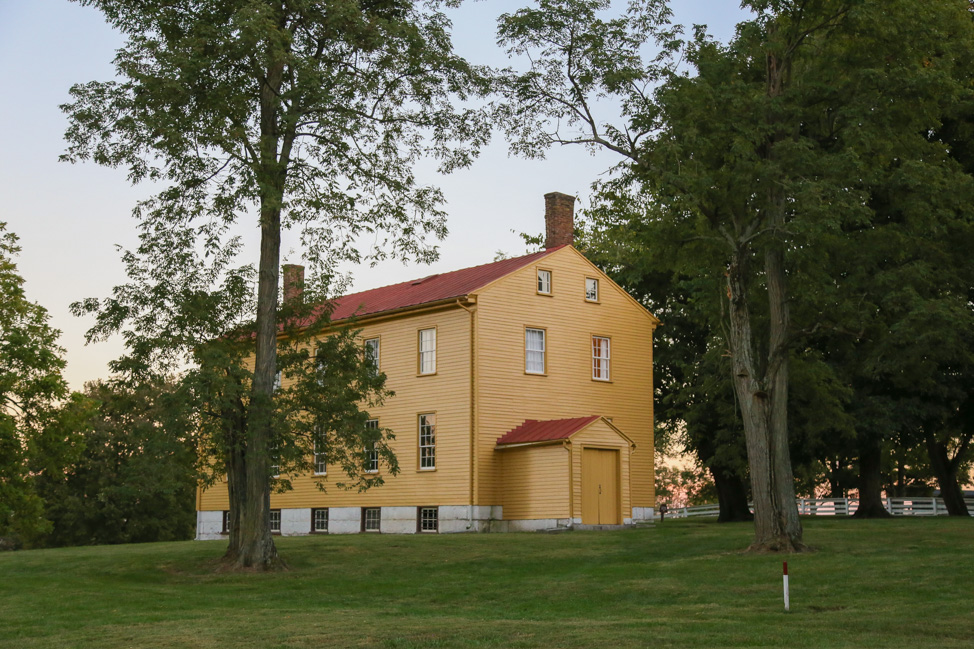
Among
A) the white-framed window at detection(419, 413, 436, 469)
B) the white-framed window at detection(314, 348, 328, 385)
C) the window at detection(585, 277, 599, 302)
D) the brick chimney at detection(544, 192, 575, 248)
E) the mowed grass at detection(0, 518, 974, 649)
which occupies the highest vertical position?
the brick chimney at detection(544, 192, 575, 248)

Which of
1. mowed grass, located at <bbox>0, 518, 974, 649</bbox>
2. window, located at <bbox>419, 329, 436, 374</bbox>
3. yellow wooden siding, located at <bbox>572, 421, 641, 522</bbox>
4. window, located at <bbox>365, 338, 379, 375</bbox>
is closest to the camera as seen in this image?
mowed grass, located at <bbox>0, 518, 974, 649</bbox>

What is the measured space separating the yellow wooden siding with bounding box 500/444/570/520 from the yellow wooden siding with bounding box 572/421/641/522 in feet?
0.98

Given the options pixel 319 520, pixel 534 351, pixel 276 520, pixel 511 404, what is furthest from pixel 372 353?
pixel 276 520

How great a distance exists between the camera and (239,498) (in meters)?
24.0

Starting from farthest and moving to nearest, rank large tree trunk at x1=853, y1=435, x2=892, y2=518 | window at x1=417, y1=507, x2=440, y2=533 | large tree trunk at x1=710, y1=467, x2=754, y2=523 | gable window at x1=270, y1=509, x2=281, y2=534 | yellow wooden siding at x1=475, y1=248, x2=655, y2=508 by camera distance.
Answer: large tree trunk at x1=710, y1=467, x2=754, y2=523 → gable window at x1=270, y1=509, x2=281, y2=534 → large tree trunk at x1=853, y1=435, x2=892, y2=518 → window at x1=417, y1=507, x2=440, y2=533 → yellow wooden siding at x1=475, y1=248, x2=655, y2=508

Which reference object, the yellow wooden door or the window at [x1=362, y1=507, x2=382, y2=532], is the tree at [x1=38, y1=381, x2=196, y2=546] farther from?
the yellow wooden door

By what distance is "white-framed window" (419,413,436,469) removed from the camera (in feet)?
113

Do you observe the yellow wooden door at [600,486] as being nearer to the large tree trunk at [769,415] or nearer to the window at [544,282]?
the window at [544,282]

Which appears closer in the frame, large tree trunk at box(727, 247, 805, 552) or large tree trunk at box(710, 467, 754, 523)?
large tree trunk at box(727, 247, 805, 552)

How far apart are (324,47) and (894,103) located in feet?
40.6

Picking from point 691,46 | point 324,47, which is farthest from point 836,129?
point 324,47

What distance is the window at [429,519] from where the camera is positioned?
112ft

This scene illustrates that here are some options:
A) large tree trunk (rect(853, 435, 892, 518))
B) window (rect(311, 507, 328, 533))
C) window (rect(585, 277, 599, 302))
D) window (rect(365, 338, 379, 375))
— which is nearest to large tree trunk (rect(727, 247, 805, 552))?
window (rect(365, 338, 379, 375))

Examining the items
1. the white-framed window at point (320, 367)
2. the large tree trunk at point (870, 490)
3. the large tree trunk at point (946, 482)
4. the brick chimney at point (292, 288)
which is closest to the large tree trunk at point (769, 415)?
the white-framed window at point (320, 367)
